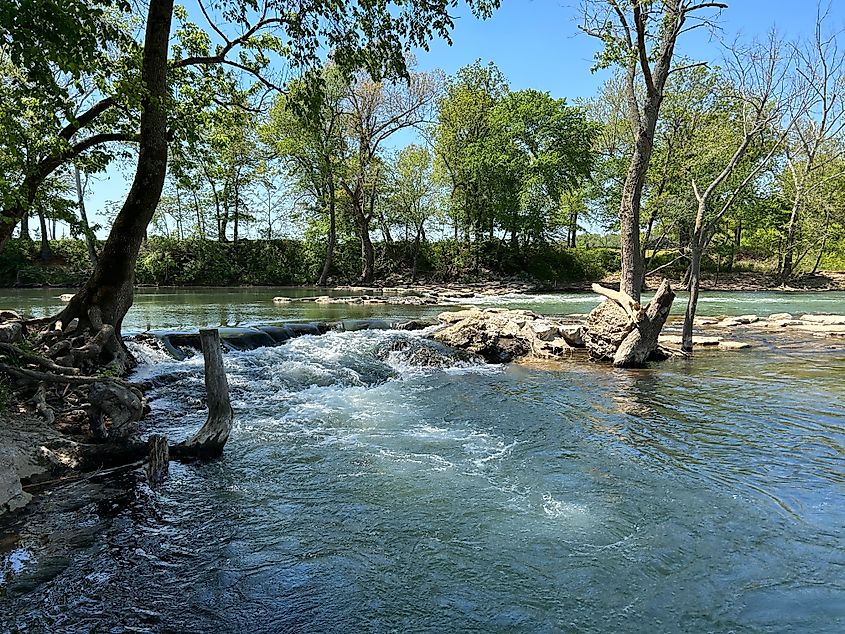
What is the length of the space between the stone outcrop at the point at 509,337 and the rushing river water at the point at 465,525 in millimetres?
4368

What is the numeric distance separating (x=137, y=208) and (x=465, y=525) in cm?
738

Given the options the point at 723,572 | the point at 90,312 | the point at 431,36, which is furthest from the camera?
the point at 90,312

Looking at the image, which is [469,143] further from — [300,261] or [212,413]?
[212,413]

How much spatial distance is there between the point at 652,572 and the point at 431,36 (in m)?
6.73

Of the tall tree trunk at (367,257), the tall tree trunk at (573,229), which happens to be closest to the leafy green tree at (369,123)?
the tall tree trunk at (367,257)

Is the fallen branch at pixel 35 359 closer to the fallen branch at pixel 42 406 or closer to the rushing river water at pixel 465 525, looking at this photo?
the fallen branch at pixel 42 406

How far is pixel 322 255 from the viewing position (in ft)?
132

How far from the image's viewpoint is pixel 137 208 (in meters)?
8.81

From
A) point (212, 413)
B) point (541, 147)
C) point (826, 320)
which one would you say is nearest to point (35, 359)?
point (212, 413)

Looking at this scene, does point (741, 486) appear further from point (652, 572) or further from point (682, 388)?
point (682, 388)

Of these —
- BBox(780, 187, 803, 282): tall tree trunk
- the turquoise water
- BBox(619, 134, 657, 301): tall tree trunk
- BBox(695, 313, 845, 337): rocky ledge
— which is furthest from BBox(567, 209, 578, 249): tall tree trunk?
BBox(619, 134, 657, 301): tall tree trunk

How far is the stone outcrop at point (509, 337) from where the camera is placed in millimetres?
13844

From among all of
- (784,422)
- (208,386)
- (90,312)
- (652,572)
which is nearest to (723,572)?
(652,572)

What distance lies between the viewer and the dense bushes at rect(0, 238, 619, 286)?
3619cm
